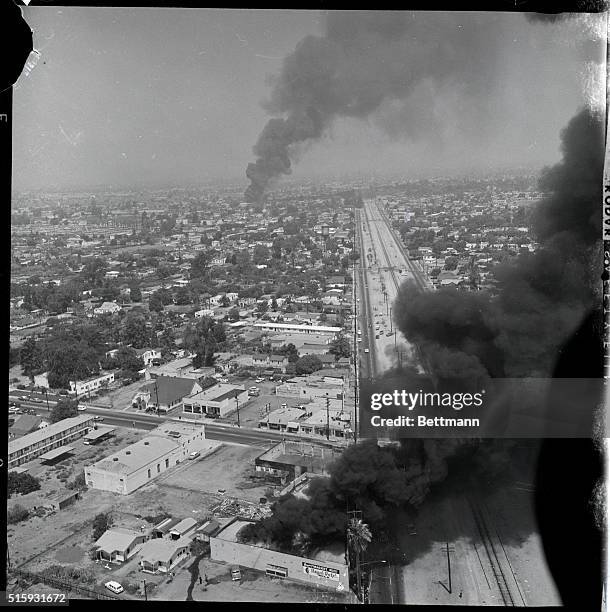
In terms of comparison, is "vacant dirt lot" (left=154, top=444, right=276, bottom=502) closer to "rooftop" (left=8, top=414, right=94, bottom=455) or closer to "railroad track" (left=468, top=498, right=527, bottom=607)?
"rooftop" (left=8, top=414, right=94, bottom=455)

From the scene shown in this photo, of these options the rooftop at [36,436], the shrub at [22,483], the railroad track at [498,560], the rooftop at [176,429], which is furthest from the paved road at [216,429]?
the railroad track at [498,560]

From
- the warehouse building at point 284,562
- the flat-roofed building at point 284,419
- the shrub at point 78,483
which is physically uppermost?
the flat-roofed building at point 284,419

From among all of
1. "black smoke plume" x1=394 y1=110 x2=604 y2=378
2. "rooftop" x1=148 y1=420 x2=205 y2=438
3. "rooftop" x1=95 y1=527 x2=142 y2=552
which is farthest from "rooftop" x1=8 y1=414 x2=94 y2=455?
"black smoke plume" x1=394 y1=110 x2=604 y2=378

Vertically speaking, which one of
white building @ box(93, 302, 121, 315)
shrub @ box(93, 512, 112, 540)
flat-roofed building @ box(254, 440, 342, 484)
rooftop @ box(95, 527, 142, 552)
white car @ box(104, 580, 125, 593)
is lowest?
white car @ box(104, 580, 125, 593)

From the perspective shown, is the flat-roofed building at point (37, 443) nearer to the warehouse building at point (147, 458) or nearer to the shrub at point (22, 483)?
the shrub at point (22, 483)

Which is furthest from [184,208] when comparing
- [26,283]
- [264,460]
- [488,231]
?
[488,231]

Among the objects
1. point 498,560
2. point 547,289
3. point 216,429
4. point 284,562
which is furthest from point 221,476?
point 547,289

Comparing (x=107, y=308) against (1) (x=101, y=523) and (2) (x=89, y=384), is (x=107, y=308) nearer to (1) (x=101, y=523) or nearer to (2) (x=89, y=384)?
(2) (x=89, y=384)
